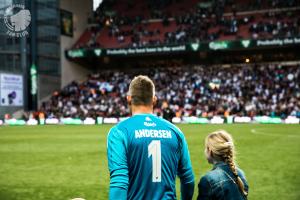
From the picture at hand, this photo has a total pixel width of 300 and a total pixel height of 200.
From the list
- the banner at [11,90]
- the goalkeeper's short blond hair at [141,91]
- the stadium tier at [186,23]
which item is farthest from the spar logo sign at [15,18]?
the stadium tier at [186,23]

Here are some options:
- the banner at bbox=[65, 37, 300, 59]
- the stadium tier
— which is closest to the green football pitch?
the banner at bbox=[65, 37, 300, 59]

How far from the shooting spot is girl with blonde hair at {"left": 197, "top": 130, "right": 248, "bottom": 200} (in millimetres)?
3832

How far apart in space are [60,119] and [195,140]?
24.3 m

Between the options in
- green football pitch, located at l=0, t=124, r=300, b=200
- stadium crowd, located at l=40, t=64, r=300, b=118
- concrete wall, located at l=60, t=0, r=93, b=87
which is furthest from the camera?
concrete wall, located at l=60, t=0, r=93, b=87

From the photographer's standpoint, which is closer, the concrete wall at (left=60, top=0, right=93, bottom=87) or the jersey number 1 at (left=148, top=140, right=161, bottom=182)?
the jersey number 1 at (left=148, top=140, right=161, bottom=182)

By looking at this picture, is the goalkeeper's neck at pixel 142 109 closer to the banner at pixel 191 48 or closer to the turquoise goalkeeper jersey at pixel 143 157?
the turquoise goalkeeper jersey at pixel 143 157

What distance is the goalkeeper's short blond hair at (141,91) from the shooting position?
3.47 metres

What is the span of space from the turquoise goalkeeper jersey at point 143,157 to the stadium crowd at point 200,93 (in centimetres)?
3322

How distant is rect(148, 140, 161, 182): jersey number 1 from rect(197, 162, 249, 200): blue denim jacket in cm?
53

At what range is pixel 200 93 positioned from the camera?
43.2 metres

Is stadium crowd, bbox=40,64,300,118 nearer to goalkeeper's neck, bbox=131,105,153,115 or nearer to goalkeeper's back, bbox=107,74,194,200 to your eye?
goalkeeper's back, bbox=107,74,194,200

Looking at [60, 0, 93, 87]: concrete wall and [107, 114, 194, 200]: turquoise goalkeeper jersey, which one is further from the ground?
[60, 0, 93, 87]: concrete wall

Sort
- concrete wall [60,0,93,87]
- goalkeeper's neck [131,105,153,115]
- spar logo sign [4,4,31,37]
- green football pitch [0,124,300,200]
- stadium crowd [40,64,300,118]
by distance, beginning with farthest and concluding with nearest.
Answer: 1. concrete wall [60,0,93,87]
2. stadium crowd [40,64,300,118]
3. green football pitch [0,124,300,200]
4. spar logo sign [4,4,31,37]
5. goalkeeper's neck [131,105,153,115]

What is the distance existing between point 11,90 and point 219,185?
4233 cm
